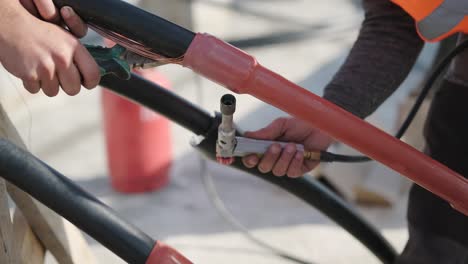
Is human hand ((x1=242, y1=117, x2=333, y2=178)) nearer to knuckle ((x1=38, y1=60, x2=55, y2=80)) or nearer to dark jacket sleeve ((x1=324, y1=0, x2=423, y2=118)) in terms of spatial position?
dark jacket sleeve ((x1=324, y1=0, x2=423, y2=118))

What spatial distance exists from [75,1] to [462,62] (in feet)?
1.86

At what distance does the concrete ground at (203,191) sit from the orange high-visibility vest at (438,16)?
0.82 metres

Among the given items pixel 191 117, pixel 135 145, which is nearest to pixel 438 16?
pixel 191 117

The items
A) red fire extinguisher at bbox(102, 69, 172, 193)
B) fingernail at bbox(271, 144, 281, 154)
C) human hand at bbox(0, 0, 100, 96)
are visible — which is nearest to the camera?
human hand at bbox(0, 0, 100, 96)

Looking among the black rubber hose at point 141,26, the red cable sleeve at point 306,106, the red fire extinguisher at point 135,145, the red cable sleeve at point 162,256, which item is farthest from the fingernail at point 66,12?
the red fire extinguisher at point 135,145

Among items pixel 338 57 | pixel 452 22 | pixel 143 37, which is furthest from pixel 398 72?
pixel 338 57

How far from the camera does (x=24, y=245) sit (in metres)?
0.82

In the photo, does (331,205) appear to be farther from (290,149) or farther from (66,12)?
(66,12)

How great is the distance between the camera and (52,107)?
233 centimetres

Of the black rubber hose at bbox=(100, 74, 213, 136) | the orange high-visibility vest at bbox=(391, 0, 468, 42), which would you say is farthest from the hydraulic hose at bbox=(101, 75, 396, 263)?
the orange high-visibility vest at bbox=(391, 0, 468, 42)

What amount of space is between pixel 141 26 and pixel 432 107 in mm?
520

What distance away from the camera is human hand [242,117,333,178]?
32.5 inches

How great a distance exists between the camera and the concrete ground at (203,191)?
1.70m

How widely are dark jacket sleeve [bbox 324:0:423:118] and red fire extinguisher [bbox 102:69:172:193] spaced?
3.08 ft
